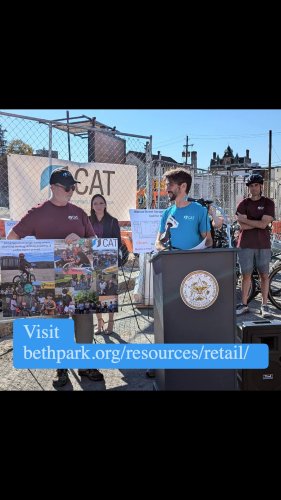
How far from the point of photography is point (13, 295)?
3.19 m

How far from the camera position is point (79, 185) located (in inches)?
185

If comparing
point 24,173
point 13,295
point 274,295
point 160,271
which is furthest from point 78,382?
point 274,295

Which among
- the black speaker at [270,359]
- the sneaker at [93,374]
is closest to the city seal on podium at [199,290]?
the black speaker at [270,359]

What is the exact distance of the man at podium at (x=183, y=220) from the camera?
336 centimetres

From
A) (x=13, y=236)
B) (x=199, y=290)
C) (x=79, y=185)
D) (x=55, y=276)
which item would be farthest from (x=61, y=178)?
(x=199, y=290)

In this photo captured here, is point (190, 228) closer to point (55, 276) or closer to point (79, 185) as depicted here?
point (55, 276)

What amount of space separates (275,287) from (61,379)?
371 centimetres

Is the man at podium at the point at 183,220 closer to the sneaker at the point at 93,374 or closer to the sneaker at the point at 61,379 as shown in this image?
the sneaker at the point at 93,374

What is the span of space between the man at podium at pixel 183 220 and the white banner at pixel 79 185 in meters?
1.57

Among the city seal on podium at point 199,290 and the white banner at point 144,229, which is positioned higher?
the white banner at point 144,229

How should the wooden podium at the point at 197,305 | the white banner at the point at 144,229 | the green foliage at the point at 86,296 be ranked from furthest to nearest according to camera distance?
the white banner at the point at 144,229 → the green foliage at the point at 86,296 → the wooden podium at the point at 197,305

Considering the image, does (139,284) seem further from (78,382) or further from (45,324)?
(45,324)

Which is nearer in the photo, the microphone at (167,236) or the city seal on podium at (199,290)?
the city seal on podium at (199,290)
